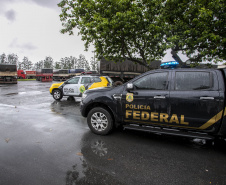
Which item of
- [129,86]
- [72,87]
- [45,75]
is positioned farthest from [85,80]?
[45,75]

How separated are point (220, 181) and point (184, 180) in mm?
569

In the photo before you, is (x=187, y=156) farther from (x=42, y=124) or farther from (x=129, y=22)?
(x=129, y=22)

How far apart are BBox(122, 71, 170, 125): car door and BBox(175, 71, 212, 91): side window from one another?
273 mm

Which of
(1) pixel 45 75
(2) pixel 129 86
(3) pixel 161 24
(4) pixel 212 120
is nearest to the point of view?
(4) pixel 212 120

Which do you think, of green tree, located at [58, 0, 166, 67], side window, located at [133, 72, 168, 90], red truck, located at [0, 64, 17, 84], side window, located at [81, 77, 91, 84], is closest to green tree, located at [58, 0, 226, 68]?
green tree, located at [58, 0, 166, 67]

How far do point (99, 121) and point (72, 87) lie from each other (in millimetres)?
6276

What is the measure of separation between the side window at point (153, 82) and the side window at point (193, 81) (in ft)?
0.97

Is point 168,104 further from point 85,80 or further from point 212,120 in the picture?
point 85,80

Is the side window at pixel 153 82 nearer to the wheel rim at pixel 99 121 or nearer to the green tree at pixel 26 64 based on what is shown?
the wheel rim at pixel 99 121

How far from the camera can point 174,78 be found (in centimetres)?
389

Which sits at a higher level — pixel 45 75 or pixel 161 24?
pixel 161 24

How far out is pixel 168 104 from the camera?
3756 millimetres

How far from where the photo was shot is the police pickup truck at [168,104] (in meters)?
3.43

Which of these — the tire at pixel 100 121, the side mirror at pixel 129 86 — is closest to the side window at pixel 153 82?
the side mirror at pixel 129 86
